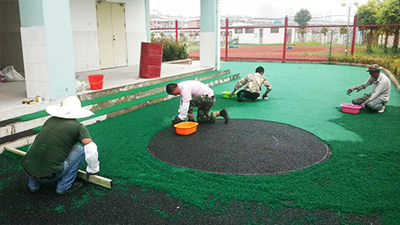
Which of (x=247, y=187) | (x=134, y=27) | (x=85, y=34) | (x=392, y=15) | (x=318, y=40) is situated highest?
(x=392, y=15)

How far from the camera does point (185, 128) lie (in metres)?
5.25

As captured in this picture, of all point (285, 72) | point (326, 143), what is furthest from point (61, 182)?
point (285, 72)

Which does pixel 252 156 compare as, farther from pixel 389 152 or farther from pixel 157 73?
pixel 157 73

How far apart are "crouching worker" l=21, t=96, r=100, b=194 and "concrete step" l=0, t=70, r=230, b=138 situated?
2.01m

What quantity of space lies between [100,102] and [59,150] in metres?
3.52

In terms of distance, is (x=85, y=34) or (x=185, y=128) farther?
(x=85, y=34)

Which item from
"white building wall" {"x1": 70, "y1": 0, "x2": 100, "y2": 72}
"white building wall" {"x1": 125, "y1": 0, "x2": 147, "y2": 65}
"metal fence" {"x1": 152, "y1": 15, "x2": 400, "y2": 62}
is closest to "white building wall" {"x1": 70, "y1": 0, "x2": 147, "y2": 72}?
"white building wall" {"x1": 70, "y1": 0, "x2": 100, "y2": 72}

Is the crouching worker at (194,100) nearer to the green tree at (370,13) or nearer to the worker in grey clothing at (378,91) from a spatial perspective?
the worker in grey clothing at (378,91)

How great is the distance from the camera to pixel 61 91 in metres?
6.13

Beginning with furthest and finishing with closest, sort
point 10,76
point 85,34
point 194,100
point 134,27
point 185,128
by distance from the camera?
point 134,27
point 85,34
point 10,76
point 194,100
point 185,128

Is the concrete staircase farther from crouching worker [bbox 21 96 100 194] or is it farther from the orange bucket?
the orange bucket

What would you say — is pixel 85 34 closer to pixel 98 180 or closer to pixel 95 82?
pixel 95 82

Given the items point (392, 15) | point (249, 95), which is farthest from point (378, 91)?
point (392, 15)

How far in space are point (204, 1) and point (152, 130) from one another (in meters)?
7.89
